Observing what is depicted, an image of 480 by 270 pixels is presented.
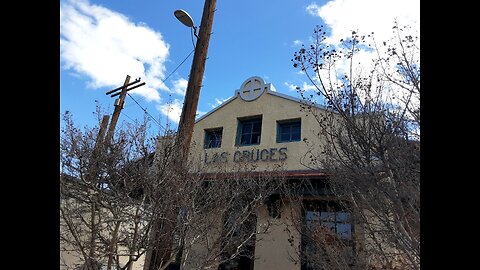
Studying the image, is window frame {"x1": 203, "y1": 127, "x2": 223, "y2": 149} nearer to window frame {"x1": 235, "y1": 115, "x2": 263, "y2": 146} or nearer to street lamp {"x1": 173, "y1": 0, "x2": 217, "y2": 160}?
window frame {"x1": 235, "y1": 115, "x2": 263, "y2": 146}

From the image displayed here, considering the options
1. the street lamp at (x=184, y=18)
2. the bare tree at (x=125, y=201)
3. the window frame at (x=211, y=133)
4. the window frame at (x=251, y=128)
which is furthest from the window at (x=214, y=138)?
the bare tree at (x=125, y=201)

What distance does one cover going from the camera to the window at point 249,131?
12.4 m

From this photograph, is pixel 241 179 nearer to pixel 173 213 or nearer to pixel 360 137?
pixel 173 213

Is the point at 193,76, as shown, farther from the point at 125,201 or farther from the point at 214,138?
the point at 214,138

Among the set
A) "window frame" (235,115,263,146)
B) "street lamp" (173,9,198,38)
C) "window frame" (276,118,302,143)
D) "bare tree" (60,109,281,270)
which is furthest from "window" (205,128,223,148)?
"bare tree" (60,109,281,270)

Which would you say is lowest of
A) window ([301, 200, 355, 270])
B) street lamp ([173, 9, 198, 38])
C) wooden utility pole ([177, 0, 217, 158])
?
window ([301, 200, 355, 270])

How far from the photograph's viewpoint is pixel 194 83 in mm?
7078

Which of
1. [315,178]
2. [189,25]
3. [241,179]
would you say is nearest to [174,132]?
[241,179]

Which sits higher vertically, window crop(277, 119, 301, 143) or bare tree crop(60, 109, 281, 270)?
window crop(277, 119, 301, 143)

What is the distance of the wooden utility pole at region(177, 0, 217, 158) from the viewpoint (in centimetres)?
622

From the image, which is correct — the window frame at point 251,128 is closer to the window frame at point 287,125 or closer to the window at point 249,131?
the window at point 249,131

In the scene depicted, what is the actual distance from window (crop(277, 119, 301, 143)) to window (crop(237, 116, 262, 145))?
0.73 m
